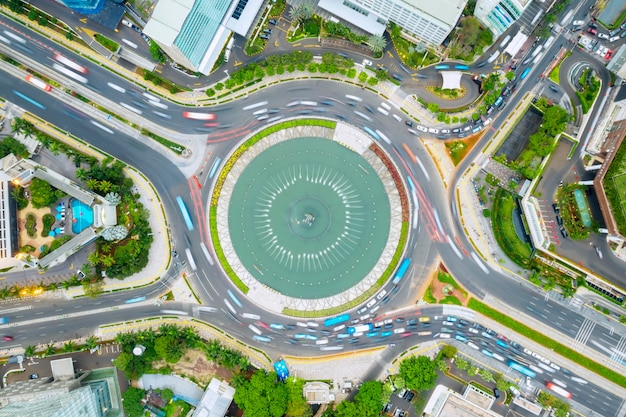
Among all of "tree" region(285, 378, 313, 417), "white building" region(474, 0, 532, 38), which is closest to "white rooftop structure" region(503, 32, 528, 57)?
"white building" region(474, 0, 532, 38)

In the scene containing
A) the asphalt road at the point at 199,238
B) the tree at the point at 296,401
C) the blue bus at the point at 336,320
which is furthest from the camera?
the asphalt road at the point at 199,238

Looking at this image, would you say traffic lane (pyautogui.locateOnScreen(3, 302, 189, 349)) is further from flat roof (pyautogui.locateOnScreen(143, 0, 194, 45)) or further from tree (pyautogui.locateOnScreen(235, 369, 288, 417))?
flat roof (pyautogui.locateOnScreen(143, 0, 194, 45))

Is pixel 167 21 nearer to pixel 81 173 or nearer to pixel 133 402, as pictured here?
pixel 81 173

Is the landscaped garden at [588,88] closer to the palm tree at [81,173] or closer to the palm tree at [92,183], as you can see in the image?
the palm tree at [92,183]

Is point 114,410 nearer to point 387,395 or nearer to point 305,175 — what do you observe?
point 387,395

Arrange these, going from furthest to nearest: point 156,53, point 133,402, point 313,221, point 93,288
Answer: point 313,221 → point 156,53 → point 93,288 → point 133,402

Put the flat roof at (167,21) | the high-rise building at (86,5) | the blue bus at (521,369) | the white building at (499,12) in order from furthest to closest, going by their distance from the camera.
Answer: the blue bus at (521,369) < the white building at (499,12) < the high-rise building at (86,5) < the flat roof at (167,21)

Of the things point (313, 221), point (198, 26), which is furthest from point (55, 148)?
point (313, 221)

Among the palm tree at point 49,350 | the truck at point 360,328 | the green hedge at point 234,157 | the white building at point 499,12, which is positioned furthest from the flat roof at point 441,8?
the palm tree at point 49,350

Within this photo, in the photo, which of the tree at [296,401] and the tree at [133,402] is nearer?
the tree at [296,401]
